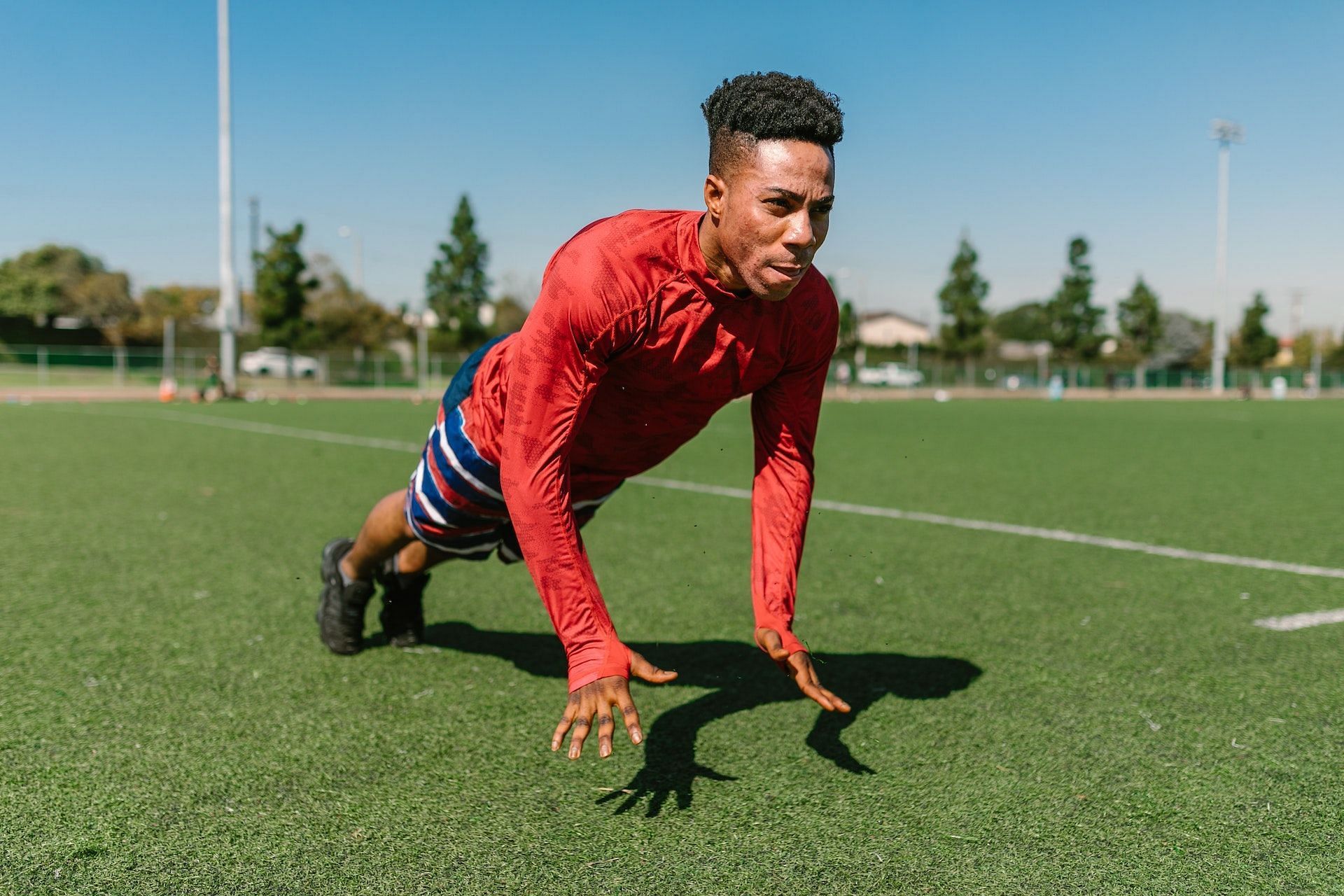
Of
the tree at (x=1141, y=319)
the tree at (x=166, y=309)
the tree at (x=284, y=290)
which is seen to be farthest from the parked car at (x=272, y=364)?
the tree at (x=1141, y=319)

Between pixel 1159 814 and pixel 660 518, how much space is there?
5340 millimetres

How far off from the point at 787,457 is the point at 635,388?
52 centimetres

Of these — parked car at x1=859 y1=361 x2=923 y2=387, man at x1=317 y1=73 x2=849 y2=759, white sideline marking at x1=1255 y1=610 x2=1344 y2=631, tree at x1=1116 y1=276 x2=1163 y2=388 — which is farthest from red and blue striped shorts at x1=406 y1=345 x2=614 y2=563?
tree at x1=1116 y1=276 x2=1163 y2=388

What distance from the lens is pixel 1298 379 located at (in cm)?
7125

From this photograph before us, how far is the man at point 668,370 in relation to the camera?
2.28 m

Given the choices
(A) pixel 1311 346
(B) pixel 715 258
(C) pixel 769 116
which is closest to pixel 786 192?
→ (C) pixel 769 116

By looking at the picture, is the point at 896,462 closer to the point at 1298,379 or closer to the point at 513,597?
the point at 513,597

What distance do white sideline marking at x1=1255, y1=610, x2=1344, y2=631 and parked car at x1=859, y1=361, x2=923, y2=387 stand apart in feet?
179

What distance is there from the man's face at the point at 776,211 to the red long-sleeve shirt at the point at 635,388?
0.19 metres

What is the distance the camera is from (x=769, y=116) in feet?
7.41

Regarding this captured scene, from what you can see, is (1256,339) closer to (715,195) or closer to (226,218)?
(226,218)

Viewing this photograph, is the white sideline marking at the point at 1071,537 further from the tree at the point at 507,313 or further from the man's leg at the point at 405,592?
the tree at the point at 507,313

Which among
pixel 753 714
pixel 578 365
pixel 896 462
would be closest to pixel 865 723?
pixel 753 714

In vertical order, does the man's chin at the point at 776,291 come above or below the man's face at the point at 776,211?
below
